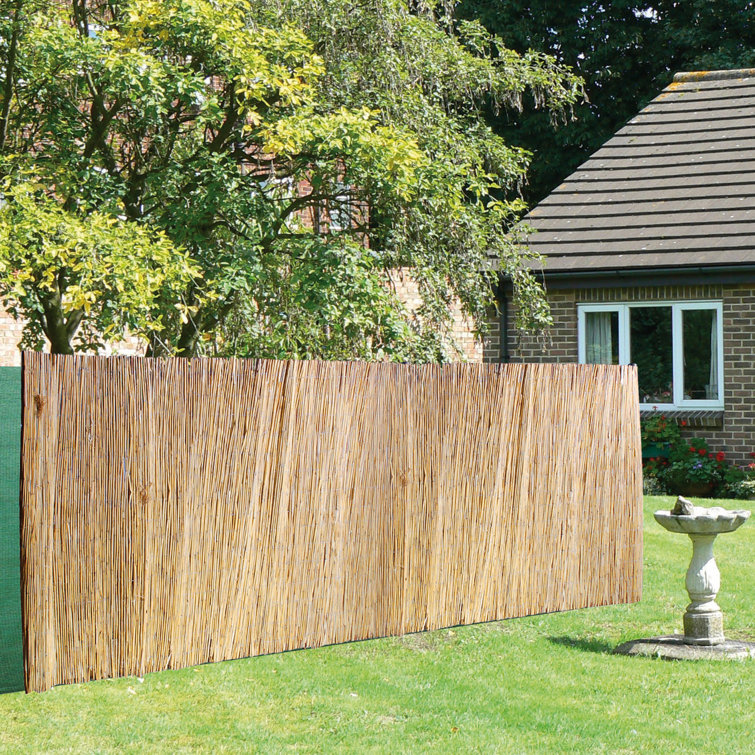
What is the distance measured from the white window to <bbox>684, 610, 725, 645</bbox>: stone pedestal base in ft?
29.3

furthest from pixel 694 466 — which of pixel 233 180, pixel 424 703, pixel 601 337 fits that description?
pixel 424 703

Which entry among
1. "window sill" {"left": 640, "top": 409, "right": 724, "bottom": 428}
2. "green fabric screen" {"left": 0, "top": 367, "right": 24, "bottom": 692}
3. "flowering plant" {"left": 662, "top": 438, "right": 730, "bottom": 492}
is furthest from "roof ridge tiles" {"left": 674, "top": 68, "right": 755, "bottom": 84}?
"green fabric screen" {"left": 0, "top": 367, "right": 24, "bottom": 692}

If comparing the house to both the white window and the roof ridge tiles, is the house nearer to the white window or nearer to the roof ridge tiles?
the white window

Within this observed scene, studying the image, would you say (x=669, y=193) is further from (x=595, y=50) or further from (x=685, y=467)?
(x=595, y=50)

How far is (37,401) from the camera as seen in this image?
495cm

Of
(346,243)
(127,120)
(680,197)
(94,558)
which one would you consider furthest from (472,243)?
(680,197)

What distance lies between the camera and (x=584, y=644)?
713 cm

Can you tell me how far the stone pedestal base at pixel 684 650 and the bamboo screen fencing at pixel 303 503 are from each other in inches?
21.8

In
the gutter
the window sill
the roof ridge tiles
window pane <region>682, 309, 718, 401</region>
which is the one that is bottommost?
the window sill

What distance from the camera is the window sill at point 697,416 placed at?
15.2m

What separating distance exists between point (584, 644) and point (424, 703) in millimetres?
1684

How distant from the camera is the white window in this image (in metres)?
15.5

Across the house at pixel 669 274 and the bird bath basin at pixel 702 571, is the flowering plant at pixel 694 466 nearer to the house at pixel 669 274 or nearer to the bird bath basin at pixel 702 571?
the house at pixel 669 274

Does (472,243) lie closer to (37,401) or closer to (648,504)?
(648,504)
